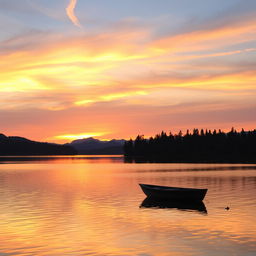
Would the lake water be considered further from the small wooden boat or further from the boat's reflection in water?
the small wooden boat

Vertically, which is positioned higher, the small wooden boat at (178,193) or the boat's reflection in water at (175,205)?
the small wooden boat at (178,193)

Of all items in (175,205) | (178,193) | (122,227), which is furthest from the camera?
(178,193)

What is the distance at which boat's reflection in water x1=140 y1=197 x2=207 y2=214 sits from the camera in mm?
53969

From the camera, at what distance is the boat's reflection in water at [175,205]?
5397 cm

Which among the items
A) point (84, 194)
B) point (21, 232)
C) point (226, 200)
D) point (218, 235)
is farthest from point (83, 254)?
point (84, 194)

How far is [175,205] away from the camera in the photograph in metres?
57.8

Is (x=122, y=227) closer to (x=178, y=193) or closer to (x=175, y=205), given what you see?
(x=175, y=205)

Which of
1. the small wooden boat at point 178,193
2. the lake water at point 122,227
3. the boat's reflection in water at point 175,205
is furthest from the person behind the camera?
the small wooden boat at point 178,193

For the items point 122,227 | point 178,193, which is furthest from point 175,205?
point 122,227

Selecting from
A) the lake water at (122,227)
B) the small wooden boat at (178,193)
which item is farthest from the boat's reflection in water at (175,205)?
the small wooden boat at (178,193)

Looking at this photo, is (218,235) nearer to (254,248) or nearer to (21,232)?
(254,248)

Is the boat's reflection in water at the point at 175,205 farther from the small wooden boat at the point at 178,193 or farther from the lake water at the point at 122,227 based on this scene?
the small wooden boat at the point at 178,193

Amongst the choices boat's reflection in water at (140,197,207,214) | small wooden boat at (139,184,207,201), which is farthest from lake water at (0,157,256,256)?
small wooden boat at (139,184,207,201)

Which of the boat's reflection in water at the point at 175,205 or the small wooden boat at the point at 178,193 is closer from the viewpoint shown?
the boat's reflection in water at the point at 175,205
